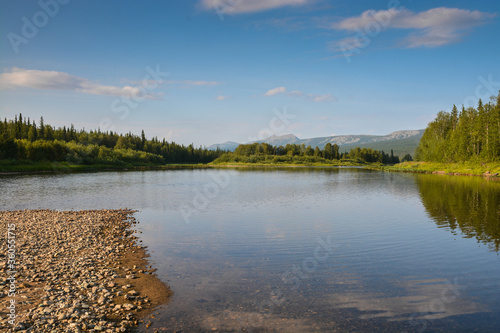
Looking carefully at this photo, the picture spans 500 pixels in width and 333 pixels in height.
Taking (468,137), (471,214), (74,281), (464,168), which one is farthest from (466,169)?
(74,281)

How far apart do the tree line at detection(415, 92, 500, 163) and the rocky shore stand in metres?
98.9

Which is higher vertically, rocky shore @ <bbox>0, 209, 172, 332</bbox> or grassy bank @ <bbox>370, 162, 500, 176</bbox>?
grassy bank @ <bbox>370, 162, 500, 176</bbox>

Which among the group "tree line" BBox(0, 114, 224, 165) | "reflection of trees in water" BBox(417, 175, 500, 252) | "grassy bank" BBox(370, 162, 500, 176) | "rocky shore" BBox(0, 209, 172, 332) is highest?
"tree line" BBox(0, 114, 224, 165)

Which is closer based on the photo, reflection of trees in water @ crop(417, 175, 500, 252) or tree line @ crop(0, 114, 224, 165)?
reflection of trees in water @ crop(417, 175, 500, 252)

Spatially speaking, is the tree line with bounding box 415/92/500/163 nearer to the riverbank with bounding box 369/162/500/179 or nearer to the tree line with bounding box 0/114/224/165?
the riverbank with bounding box 369/162/500/179

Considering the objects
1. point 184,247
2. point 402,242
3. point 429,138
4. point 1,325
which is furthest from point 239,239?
point 429,138

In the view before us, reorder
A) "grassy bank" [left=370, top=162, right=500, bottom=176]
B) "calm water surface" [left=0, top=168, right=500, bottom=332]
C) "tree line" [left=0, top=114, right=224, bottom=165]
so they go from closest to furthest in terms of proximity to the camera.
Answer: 1. "calm water surface" [left=0, top=168, right=500, bottom=332]
2. "grassy bank" [left=370, top=162, right=500, bottom=176]
3. "tree line" [left=0, top=114, right=224, bottom=165]

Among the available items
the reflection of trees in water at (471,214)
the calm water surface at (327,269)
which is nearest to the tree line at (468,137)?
the reflection of trees in water at (471,214)

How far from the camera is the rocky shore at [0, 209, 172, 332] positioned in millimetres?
9555

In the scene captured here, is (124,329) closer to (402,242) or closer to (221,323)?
(221,323)

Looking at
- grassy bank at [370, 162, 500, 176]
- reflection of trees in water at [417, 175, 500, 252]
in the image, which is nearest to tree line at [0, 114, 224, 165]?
reflection of trees in water at [417, 175, 500, 252]

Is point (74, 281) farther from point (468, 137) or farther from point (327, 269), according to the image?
point (468, 137)

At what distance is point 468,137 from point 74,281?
117 m

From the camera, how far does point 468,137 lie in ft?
329
